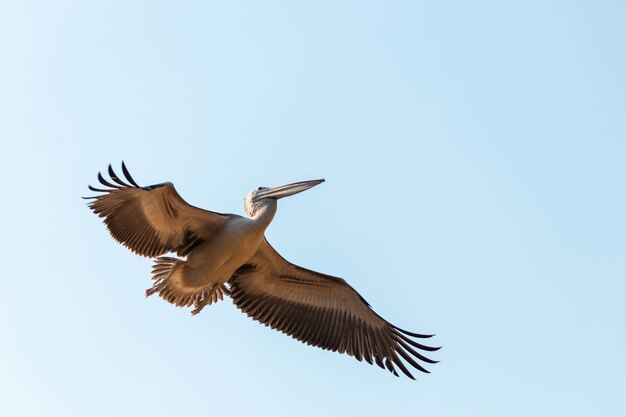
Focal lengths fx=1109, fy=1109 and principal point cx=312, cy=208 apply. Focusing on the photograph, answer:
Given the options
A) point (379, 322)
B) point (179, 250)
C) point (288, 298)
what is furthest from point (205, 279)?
point (379, 322)

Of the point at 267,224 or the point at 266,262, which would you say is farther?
the point at 266,262

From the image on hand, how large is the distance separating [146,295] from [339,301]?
2.96 metres

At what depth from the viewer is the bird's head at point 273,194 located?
15445 mm

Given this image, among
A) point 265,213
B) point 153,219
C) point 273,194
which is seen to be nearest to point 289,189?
point 273,194

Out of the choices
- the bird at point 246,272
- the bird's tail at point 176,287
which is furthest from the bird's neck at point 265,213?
the bird's tail at point 176,287

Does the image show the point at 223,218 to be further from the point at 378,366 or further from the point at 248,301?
the point at 378,366

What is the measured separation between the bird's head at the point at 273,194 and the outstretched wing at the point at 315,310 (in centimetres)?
109

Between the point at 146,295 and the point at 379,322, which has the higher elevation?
the point at 379,322

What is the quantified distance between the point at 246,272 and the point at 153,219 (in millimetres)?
1781

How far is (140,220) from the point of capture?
15.4 metres

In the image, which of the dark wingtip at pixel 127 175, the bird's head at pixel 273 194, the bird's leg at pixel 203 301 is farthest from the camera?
the bird's leg at pixel 203 301

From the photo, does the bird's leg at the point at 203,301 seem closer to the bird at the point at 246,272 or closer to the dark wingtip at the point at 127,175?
the bird at the point at 246,272

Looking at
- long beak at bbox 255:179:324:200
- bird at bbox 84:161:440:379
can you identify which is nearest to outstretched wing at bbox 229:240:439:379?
bird at bbox 84:161:440:379

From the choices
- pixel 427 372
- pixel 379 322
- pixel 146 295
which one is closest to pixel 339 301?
pixel 379 322
